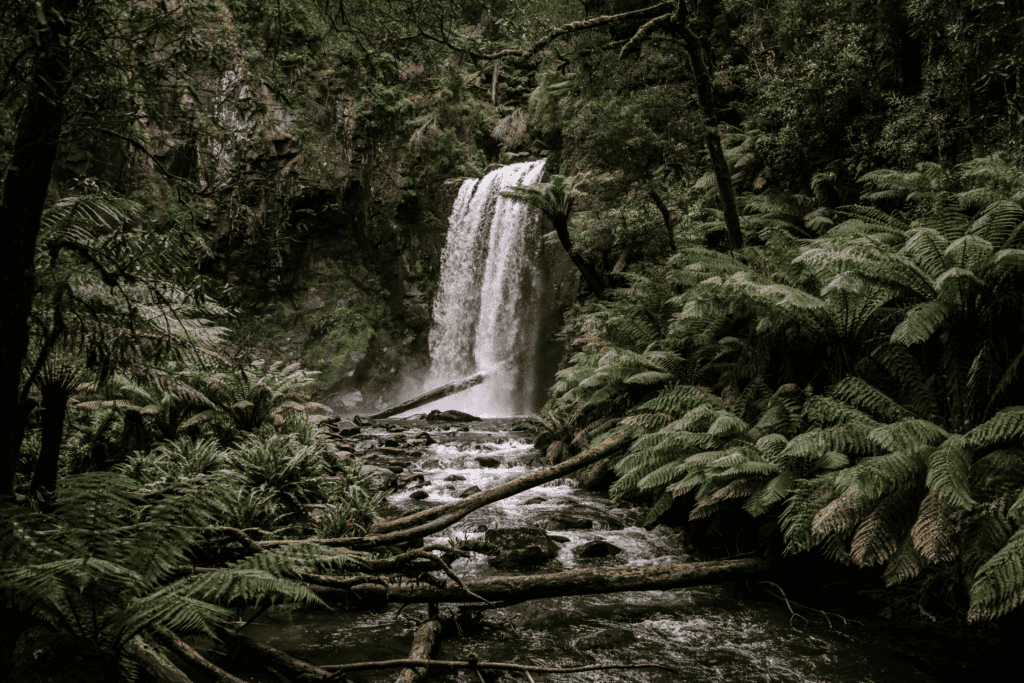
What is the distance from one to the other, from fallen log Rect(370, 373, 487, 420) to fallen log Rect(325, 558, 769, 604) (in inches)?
505

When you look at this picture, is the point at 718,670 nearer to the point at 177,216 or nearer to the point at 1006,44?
the point at 177,216

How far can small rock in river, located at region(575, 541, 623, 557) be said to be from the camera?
5133 millimetres

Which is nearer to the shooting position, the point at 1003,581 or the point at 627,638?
the point at 1003,581

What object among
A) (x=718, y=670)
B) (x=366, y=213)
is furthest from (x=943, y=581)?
(x=366, y=213)

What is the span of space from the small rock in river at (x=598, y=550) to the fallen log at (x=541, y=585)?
4.50ft

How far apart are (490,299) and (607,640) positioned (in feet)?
47.5

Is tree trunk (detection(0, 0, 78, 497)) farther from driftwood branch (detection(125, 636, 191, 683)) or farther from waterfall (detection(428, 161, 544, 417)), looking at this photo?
waterfall (detection(428, 161, 544, 417))

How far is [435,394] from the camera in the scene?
54.5 ft

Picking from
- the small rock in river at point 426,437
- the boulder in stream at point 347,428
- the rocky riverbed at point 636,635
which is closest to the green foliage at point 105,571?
the rocky riverbed at point 636,635

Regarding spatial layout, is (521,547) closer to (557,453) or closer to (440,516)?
(440,516)

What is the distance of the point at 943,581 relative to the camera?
342cm

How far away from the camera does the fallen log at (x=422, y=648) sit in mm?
2599

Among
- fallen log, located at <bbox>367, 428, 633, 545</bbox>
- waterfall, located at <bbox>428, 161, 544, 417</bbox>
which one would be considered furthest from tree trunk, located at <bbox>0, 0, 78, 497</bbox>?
waterfall, located at <bbox>428, 161, 544, 417</bbox>

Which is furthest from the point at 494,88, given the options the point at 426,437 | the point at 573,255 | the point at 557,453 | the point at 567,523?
the point at 567,523
